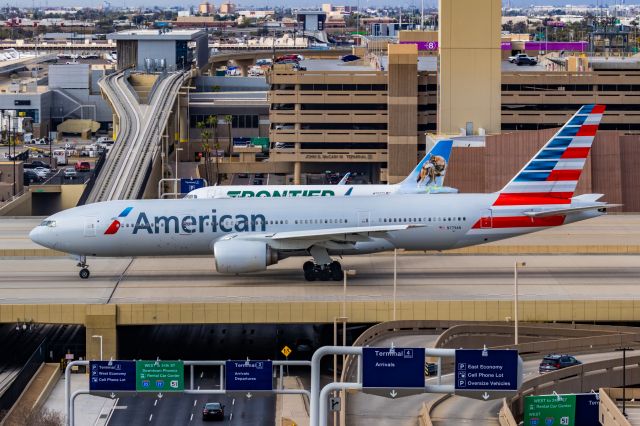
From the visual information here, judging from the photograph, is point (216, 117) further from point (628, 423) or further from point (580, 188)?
point (628, 423)

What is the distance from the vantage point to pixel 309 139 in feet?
476

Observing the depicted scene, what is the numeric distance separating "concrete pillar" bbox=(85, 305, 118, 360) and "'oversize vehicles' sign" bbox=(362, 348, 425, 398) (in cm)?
3293

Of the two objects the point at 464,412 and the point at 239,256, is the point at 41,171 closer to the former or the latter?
the point at 239,256

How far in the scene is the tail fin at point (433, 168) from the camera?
98.3 metres

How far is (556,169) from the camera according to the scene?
7438 centimetres

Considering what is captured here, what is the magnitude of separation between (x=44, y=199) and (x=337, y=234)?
6688 cm

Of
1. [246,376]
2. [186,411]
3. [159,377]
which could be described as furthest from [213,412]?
[246,376]

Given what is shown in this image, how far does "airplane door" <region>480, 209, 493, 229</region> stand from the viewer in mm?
72500

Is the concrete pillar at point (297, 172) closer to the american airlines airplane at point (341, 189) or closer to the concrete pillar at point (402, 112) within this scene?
the concrete pillar at point (402, 112)

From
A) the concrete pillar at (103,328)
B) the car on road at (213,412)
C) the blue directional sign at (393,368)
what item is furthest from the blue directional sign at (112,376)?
the concrete pillar at (103,328)

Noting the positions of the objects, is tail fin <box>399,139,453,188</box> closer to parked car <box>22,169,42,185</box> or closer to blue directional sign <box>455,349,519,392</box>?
parked car <box>22,169,42,185</box>

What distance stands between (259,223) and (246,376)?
32.0m

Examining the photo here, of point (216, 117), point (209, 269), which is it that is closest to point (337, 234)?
point (209, 269)

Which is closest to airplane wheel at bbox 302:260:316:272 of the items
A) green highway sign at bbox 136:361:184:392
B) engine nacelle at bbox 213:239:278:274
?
engine nacelle at bbox 213:239:278:274
